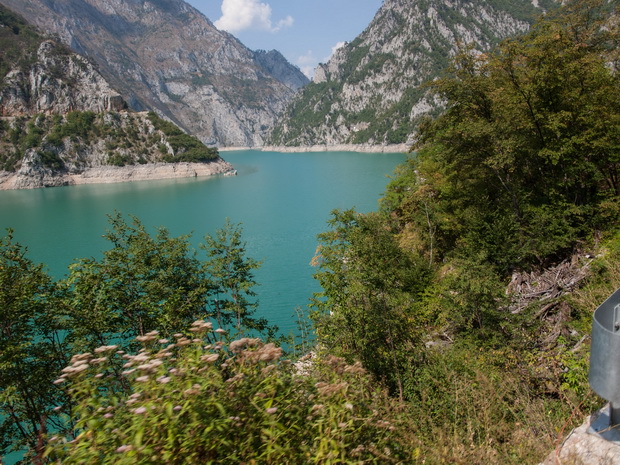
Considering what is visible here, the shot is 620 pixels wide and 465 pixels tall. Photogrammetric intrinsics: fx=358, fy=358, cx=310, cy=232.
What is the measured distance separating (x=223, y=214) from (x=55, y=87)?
101 m

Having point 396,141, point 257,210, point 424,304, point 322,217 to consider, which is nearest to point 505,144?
point 424,304

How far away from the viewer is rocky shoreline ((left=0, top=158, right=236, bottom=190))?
287 ft

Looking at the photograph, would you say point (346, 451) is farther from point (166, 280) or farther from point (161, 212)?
point (161, 212)

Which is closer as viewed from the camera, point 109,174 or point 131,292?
point 131,292

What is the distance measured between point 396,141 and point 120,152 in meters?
106

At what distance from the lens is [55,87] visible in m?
111

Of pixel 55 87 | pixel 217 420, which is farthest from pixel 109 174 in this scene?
pixel 217 420

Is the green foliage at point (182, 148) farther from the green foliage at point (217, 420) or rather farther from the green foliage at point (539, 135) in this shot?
the green foliage at point (217, 420)

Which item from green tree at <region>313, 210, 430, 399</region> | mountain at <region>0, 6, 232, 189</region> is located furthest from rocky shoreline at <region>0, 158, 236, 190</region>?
green tree at <region>313, 210, 430, 399</region>

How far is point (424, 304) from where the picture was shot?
1430 cm

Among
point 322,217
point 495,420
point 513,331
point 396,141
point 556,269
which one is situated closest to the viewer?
point 495,420

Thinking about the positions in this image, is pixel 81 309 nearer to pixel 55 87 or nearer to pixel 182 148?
pixel 182 148

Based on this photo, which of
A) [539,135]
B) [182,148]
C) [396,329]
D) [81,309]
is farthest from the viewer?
[182,148]

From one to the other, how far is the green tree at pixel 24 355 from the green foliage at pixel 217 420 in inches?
222
